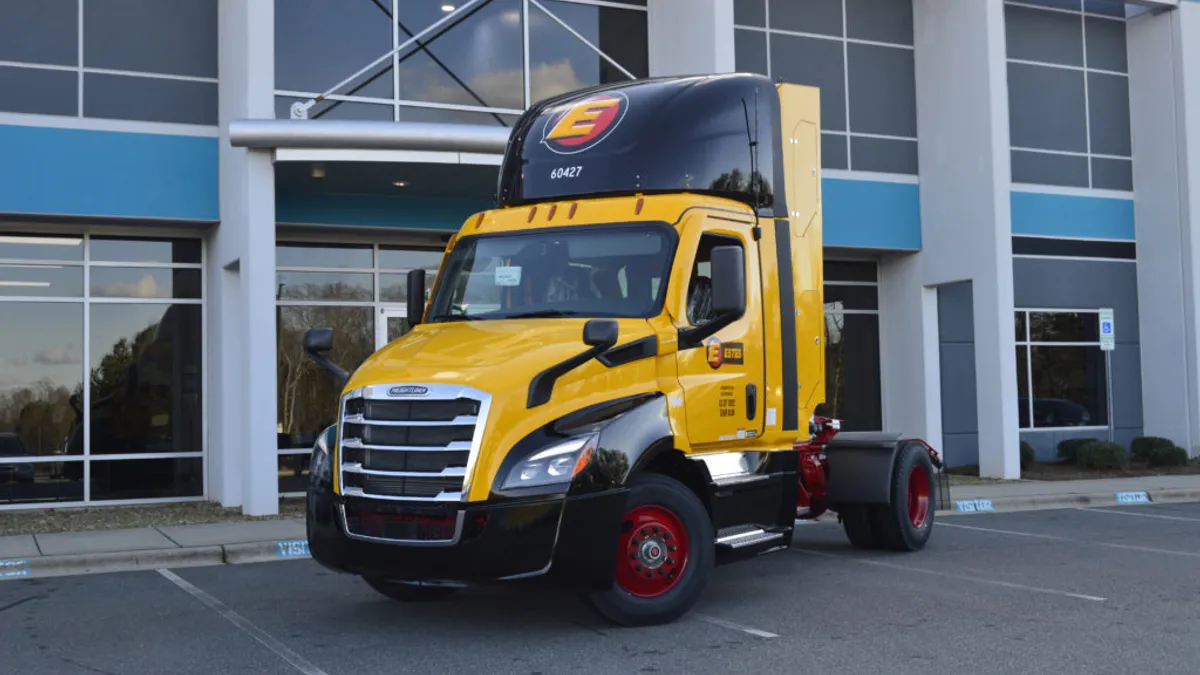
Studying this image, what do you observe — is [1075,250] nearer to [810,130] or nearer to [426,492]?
[810,130]

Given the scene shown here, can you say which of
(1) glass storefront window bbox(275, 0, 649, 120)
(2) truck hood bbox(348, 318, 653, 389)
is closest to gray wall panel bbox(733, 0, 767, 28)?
(1) glass storefront window bbox(275, 0, 649, 120)

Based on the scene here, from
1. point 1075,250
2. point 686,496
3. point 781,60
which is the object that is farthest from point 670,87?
point 1075,250

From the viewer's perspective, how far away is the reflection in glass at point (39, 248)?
16.7 metres

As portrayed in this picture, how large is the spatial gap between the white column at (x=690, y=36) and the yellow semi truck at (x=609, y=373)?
7280 mm

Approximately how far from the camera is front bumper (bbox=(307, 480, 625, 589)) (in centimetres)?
727

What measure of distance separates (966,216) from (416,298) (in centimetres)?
1351

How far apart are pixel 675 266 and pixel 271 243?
27.3ft

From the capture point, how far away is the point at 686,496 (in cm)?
813

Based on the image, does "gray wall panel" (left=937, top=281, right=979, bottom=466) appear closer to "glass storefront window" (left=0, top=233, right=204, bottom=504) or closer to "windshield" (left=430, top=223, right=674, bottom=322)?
"glass storefront window" (left=0, top=233, right=204, bottom=504)

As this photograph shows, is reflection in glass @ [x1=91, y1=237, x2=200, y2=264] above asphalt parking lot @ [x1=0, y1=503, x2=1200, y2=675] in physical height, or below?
above

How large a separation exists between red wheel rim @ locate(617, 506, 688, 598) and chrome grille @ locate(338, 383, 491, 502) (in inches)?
47.1

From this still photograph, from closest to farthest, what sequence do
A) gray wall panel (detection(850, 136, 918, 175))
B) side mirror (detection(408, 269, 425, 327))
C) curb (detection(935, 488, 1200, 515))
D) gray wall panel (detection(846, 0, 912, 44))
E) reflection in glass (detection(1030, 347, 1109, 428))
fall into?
side mirror (detection(408, 269, 425, 327)), curb (detection(935, 488, 1200, 515)), gray wall panel (detection(850, 136, 918, 175)), gray wall panel (detection(846, 0, 912, 44)), reflection in glass (detection(1030, 347, 1109, 428))

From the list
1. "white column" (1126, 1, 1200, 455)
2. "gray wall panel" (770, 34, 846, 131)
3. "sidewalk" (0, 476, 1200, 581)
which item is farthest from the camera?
"white column" (1126, 1, 1200, 455)

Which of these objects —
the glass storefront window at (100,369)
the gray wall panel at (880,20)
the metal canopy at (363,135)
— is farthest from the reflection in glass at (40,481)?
the gray wall panel at (880,20)
